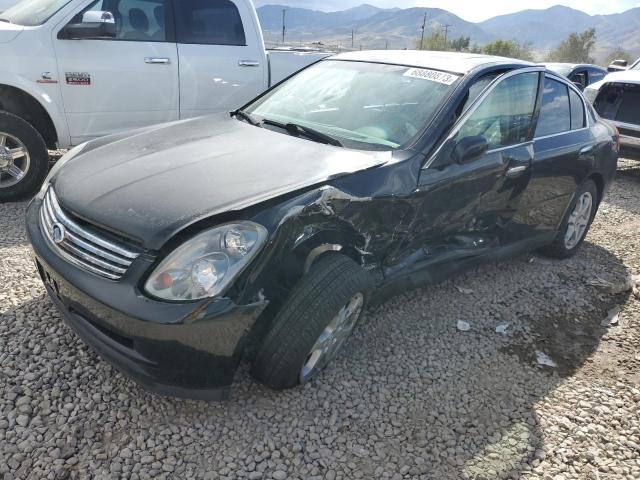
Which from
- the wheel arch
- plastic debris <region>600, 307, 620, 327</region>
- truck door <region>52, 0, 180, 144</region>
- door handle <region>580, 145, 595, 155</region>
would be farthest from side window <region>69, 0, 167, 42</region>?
plastic debris <region>600, 307, 620, 327</region>

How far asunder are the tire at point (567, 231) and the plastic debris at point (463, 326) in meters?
1.53

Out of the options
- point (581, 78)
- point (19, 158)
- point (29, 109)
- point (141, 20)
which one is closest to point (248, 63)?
point (141, 20)

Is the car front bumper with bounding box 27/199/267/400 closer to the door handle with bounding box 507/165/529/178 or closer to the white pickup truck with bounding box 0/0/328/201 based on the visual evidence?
the door handle with bounding box 507/165/529/178

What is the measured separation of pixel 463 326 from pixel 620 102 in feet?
19.8

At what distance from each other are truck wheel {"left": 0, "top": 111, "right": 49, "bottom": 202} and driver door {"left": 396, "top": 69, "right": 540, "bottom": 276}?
3499 mm

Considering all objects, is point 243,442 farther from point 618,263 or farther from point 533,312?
point 618,263

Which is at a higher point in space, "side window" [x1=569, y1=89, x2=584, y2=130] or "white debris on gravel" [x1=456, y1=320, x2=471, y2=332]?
"side window" [x1=569, y1=89, x2=584, y2=130]

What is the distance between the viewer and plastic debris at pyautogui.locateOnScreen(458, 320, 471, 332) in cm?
336

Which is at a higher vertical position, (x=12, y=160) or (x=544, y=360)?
(x=12, y=160)

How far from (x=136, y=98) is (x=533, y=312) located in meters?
4.02

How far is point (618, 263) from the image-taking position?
4.71 metres

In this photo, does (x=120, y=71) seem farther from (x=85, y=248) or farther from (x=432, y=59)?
(x=85, y=248)

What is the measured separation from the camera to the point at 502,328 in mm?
3445

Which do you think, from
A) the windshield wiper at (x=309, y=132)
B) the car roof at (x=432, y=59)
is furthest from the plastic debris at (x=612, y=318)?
the windshield wiper at (x=309, y=132)
